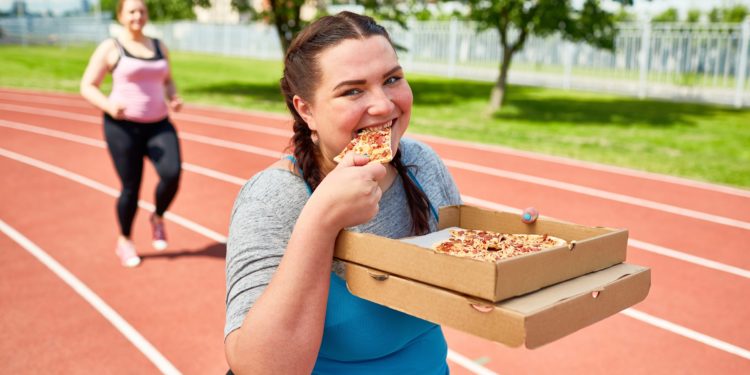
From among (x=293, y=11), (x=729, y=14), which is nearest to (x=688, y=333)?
(x=293, y=11)

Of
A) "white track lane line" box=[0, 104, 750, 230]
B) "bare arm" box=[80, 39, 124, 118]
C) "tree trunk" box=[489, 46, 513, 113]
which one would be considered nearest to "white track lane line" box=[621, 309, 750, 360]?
"white track lane line" box=[0, 104, 750, 230]

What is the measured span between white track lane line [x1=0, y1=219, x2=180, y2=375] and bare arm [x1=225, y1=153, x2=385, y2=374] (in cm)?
290

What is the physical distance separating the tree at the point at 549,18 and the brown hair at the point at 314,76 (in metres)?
14.2

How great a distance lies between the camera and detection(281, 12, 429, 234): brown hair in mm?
1842

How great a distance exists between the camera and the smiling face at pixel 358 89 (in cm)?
179

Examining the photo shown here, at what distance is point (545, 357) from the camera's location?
4.37m

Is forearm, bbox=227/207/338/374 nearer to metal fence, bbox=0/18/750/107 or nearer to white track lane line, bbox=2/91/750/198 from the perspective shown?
white track lane line, bbox=2/91/750/198

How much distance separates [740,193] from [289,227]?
862 cm

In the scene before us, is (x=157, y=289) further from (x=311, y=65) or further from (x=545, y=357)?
(x=311, y=65)

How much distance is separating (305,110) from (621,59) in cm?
2380

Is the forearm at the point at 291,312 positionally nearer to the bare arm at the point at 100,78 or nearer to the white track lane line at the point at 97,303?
the white track lane line at the point at 97,303

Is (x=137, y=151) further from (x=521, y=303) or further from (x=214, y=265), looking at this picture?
(x=521, y=303)

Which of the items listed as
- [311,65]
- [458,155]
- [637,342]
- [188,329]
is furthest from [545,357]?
[458,155]

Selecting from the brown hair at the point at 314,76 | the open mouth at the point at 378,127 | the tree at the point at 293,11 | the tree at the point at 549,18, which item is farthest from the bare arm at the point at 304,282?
the tree at the point at 293,11
